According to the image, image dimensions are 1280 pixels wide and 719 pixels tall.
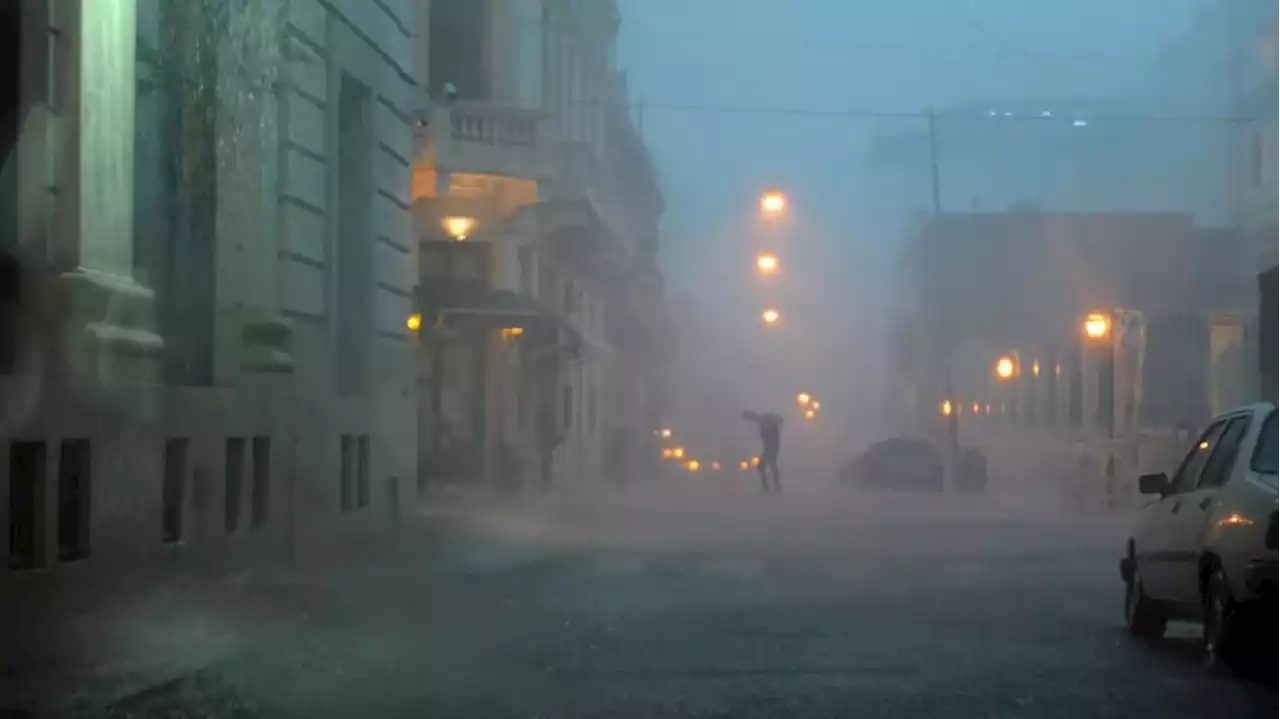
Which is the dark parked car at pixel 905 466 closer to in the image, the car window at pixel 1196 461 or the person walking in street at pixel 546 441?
the person walking in street at pixel 546 441

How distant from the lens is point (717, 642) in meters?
10.0

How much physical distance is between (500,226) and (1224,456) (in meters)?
21.0

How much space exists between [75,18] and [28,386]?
2839mm

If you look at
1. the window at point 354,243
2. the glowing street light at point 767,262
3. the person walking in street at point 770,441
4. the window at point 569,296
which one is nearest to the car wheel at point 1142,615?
the window at point 354,243

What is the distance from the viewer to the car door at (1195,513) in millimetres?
9336

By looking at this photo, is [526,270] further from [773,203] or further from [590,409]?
[773,203]

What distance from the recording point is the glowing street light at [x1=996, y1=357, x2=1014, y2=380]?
50.4m

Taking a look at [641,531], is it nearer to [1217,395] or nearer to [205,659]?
[205,659]

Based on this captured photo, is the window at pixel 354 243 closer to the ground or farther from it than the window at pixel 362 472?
farther from it

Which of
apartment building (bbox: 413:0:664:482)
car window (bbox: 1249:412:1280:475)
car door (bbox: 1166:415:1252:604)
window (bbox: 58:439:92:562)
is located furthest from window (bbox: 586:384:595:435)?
car window (bbox: 1249:412:1280:475)

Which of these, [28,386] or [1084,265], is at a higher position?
[1084,265]

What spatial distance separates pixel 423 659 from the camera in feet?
30.7

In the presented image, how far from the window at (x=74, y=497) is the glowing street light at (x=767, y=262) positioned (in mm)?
44941

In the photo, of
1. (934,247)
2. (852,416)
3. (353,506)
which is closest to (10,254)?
(353,506)
